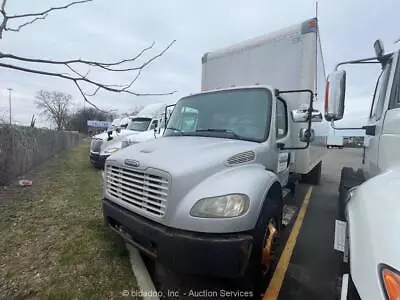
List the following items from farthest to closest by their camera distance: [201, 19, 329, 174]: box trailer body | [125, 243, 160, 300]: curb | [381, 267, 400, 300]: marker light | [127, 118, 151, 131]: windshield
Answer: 1. [127, 118, 151, 131]: windshield
2. [201, 19, 329, 174]: box trailer body
3. [125, 243, 160, 300]: curb
4. [381, 267, 400, 300]: marker light

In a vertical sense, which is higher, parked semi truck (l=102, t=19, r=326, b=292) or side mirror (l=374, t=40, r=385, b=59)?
side mirror (l=374, t=40, r=385, b=59)

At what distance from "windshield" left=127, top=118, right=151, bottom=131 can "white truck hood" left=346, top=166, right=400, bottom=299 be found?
11.0 meters

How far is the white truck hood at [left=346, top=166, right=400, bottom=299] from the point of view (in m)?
1.19

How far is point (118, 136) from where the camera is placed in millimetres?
10953

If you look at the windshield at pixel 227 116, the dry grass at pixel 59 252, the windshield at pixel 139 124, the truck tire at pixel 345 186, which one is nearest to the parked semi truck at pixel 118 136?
the windshield at pixel 139 124

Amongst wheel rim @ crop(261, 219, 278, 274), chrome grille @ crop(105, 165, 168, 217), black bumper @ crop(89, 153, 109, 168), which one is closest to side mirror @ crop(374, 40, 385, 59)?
wheel rim @ crop(261, 219, 278, 274)

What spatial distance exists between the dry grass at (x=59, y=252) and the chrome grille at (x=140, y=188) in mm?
904

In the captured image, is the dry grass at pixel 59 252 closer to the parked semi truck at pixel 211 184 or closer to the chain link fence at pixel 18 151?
the parked semi truck at pixel 211 184

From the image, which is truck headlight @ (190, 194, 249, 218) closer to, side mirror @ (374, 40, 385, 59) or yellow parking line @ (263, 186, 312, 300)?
yellow parking line @ (263, 186, 312, 300)

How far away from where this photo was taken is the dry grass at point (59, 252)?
285cm

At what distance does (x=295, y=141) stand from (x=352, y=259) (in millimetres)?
3298

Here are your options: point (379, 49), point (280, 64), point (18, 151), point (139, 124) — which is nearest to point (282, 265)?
point (379, 49)

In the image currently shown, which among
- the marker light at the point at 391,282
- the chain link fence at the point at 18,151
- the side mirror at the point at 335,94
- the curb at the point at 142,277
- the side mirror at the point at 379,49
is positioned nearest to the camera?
the marker light at the point at 391,282

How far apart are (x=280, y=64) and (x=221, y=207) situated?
12.7 feet
